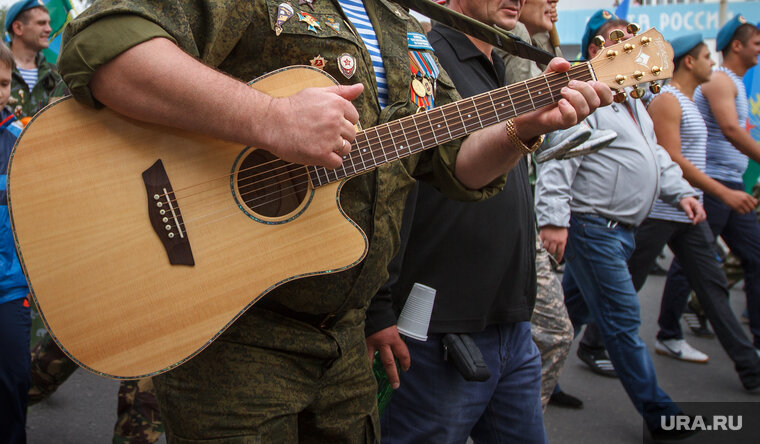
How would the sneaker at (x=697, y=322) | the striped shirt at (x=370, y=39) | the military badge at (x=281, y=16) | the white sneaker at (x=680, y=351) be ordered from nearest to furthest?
the military badge at (x=281, y=16)
the striped shirt at (x=370, y=39)
the white sneaker at (x=680, y=351)
the sneaker at (x=697, y=322)

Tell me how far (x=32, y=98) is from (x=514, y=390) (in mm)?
4557

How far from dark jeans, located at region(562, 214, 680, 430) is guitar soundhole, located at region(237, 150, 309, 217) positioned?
269 cm

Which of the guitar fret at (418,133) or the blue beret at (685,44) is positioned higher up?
the guitar fret at (418,133)

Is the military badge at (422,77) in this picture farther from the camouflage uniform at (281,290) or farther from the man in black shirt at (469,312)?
the man in black shirt at (469,312)

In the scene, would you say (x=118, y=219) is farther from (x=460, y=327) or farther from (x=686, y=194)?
(x=686, y=194)

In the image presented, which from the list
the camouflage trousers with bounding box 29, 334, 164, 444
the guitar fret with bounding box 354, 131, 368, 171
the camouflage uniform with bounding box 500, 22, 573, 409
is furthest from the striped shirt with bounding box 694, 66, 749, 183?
the guitar fret with bounding box 354, 131, 368, 171

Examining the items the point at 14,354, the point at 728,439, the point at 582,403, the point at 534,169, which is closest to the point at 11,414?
the point at 14,354

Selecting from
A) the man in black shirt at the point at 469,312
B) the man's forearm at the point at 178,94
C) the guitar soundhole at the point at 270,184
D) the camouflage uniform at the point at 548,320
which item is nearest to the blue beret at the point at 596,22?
the camouflage uniform at the point at 548,320

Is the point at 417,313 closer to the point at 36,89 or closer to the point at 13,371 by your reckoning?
the point at 13,371

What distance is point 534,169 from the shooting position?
390 centimetres

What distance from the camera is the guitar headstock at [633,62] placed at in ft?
6.03

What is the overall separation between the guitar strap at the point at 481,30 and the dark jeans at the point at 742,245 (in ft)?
11.4

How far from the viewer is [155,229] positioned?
1458mm

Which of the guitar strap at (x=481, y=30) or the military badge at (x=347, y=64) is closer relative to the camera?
the military badge at (x=347, y=64)
